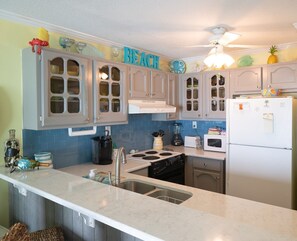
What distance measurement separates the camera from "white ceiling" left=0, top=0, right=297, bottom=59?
1.91 meters

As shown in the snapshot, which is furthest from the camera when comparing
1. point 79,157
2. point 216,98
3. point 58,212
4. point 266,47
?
point 216,98

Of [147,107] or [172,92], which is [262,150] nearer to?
[147,107]

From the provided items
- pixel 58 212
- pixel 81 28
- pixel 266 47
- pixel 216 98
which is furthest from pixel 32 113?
pixel 266 47

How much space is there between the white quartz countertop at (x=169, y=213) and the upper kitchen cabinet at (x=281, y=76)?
2.02 m

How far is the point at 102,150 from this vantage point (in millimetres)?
2668

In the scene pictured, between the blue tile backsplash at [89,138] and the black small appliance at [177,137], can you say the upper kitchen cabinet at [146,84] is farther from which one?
the black small appliance at [177,137]

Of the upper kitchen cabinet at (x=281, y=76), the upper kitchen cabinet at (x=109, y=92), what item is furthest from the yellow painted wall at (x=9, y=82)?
the upper kitchen cabinet at (x=281, y=76)

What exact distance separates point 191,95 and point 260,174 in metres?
1.60

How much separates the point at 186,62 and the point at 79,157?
235cm

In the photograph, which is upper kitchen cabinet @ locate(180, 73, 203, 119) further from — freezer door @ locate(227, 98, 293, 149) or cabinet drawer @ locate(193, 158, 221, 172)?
freezer door @ locate(227, 98, 293, 149)

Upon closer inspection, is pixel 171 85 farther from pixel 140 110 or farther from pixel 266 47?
pixel 266 47

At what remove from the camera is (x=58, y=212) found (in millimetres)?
1709

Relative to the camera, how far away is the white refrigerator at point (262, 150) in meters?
2.41

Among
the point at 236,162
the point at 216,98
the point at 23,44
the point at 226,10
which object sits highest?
the point at 226,10
